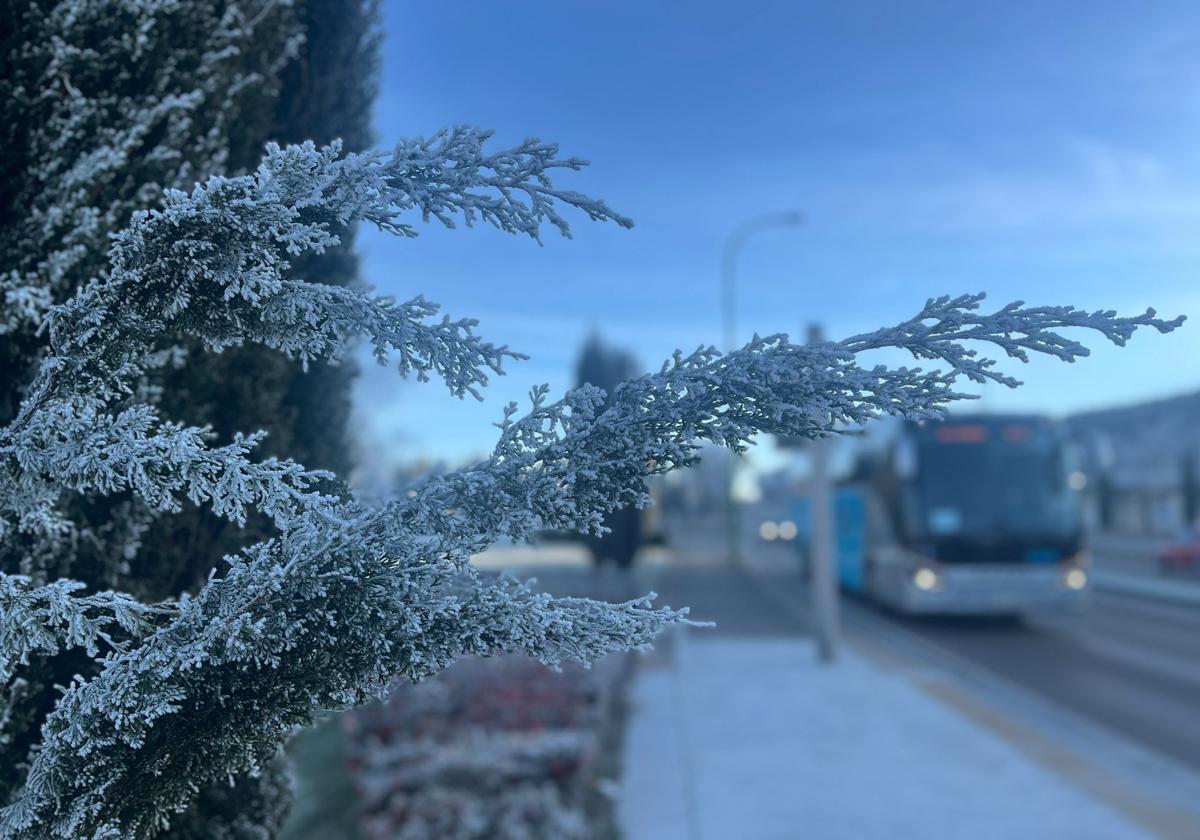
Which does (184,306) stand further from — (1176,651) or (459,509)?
(1176,651)

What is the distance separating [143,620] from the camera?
170 centimetres

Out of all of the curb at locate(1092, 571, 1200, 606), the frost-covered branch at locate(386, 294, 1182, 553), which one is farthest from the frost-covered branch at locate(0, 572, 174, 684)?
the curb at locate(1092, 571, 1200, 606)

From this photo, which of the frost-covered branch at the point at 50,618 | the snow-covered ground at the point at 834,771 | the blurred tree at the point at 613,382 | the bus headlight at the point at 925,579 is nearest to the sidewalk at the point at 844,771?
the snow-covered ground at the point at 834,771

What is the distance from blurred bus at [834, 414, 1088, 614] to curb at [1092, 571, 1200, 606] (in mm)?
6741

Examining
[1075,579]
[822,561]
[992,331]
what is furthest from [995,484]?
[992,331]

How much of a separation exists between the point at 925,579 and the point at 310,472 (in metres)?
14.8

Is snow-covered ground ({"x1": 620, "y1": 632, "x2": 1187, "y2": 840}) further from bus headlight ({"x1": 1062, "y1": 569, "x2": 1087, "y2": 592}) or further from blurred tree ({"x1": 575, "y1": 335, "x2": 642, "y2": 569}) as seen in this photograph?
blurred tree ({"x1": 575, "y1": 335, "x2": 642, "y2": 569})

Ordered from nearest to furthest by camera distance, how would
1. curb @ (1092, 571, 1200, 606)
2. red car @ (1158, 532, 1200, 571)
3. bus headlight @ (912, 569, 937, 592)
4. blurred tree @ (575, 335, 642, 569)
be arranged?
1. bus headlight @ (912, 569, 937, 592)
2. curb @ (1092, 571, 1200, 606)
3. blurred tree @ (575, 335, 642, 569)
4. red car @ (1158, 532, 1200, 571)

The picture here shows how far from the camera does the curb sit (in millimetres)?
20188

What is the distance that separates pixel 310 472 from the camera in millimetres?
1641

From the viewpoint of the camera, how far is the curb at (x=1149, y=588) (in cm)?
2019

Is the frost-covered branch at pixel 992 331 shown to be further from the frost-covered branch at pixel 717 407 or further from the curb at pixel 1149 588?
the curb at pixel 1149 588

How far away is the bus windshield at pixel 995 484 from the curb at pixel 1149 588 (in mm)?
6991

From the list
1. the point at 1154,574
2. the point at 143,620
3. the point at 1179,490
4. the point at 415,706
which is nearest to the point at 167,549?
the point at 143,620
